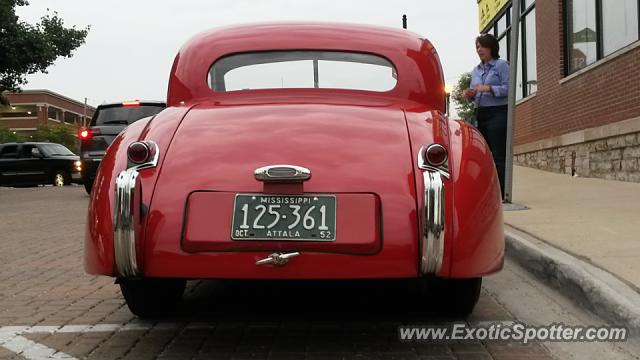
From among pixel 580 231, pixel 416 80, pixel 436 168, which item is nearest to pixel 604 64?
pixel 580 231

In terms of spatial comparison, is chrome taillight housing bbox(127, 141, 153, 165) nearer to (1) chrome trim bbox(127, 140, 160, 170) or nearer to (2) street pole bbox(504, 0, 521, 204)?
(1) chrome trim bbox(127, 140, 160, 170)

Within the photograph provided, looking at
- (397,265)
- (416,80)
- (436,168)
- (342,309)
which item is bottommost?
(342,309)

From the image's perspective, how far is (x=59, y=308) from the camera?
166 inches

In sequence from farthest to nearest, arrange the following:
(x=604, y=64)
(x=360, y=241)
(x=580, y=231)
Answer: (x=604, y=64) → (x=580, y=231) → (x=360, y=241)

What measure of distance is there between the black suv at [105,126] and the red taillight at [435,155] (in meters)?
9.84

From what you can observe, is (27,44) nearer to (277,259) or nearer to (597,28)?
(597,28)

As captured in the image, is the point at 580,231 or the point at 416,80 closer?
the point at 416,80

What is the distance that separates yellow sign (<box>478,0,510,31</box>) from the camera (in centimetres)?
2000

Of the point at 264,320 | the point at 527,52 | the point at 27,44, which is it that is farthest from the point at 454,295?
the point at 27,44

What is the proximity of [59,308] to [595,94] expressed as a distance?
9980 millimetres

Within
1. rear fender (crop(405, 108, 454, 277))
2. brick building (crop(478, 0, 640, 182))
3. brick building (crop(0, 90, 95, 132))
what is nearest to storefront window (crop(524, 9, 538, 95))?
Answer: brick building (crop(478, 0, 640, 182))

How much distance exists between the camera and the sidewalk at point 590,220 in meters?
4.62

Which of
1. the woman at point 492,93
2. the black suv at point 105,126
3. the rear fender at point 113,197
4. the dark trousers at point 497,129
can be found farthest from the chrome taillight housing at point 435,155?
the black suv at point 105,126

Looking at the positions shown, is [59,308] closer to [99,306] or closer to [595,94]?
[99,306]
